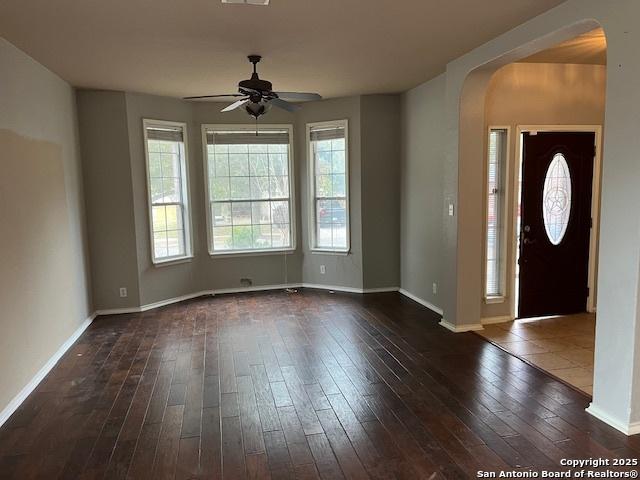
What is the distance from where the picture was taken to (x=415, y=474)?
237 cm

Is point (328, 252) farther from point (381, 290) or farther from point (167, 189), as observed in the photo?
point (167, 189)

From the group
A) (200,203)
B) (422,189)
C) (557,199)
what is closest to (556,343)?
(557,199)

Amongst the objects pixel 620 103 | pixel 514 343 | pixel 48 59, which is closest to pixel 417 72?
pixel 620 103

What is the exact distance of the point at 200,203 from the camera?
6227mm

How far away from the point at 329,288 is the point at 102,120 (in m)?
3.58

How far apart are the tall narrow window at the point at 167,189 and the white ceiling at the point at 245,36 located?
36.3 inches

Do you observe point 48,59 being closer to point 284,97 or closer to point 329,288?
point 284,97

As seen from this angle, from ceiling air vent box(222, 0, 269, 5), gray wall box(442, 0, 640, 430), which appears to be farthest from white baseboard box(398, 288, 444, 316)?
ceiling air vent box(222, 0, 269, 5)

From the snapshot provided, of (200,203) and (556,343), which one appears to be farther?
(200,203)

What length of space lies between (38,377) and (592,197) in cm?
551

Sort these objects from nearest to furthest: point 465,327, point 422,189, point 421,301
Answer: point 465,327 → point 422,189 → point 421,301

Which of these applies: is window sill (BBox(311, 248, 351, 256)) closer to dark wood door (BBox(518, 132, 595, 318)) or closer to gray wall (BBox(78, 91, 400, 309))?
gray wall (BBox(78, 91, 400, 309))

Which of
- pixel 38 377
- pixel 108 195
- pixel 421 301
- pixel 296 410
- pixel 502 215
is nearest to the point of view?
pixel 296 410

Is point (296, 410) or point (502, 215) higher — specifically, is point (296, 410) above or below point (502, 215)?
below
